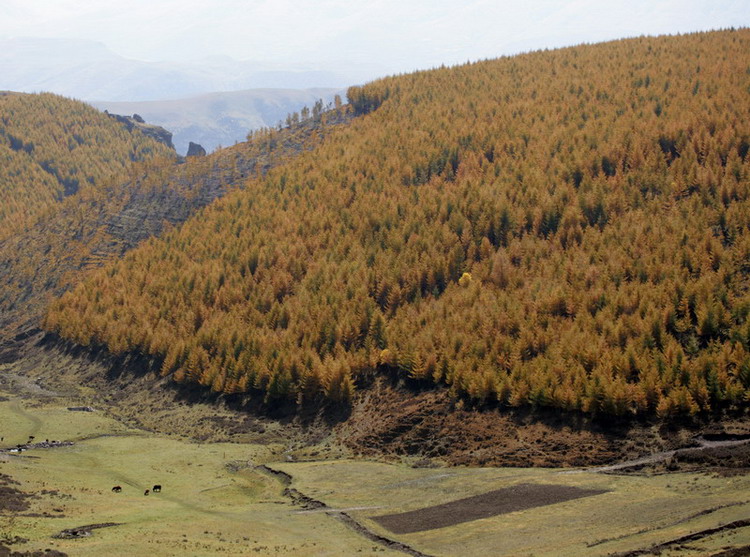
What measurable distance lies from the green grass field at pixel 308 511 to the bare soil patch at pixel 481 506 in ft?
2.96

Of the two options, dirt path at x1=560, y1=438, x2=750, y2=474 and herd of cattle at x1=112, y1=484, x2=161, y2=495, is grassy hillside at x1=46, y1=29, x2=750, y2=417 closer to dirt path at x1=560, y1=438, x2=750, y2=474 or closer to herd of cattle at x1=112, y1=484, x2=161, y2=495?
dirt path at x1=560, y1=438, x2=750, y2=474

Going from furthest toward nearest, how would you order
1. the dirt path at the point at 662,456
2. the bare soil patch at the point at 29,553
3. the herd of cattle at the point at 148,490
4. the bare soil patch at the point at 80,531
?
the herd of cattle at the point at 148,490, the dirt path at the point at 662,456, the bare soil patch at the point at 80,531, the bare soil patch at the point at 29,553

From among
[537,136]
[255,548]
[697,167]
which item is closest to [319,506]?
[255,548]

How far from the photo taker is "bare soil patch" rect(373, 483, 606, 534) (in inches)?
1948

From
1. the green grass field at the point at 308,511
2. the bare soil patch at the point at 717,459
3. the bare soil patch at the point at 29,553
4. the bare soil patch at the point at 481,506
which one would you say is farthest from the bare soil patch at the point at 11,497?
the bare soil patch at the point at 717,459

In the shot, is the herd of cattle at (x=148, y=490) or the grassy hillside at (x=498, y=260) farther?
the grassy hillside at (x=498, y=260)

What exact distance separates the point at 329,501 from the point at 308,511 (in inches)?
107

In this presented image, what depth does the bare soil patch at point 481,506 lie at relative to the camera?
49.5m

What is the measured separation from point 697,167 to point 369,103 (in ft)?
298

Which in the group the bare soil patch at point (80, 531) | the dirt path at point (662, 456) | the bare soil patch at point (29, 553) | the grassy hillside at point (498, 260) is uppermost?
the grassy hillside at point (498, 260)

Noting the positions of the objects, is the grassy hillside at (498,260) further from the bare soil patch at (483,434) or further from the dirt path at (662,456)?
the dirt path at (662,456)

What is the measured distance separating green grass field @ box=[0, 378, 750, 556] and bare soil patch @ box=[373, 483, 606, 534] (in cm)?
90

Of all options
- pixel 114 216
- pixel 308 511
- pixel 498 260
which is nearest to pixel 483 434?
pixel 308 511

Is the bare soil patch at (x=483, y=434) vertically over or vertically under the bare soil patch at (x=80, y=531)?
under
